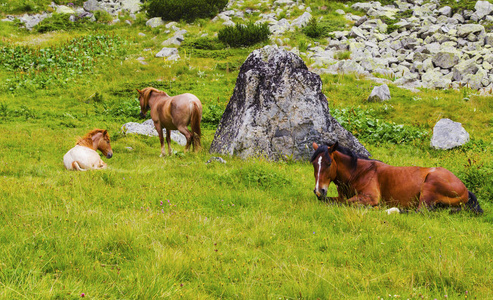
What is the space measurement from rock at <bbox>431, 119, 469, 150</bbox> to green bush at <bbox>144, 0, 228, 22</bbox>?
98.1 feet

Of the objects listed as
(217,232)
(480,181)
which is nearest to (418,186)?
(480,181)

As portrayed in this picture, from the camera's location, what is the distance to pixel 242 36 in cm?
3022

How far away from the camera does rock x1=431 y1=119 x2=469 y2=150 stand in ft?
43.0

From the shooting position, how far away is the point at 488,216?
6.56 m

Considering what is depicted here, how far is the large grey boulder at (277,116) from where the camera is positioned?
11891 mm

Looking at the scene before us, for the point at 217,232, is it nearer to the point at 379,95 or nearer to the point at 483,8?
the point at 379,95

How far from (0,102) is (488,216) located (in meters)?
20.2

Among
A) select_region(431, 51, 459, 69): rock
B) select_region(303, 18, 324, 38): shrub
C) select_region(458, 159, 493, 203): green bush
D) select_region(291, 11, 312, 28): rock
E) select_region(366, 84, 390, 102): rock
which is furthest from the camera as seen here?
select_region(291, 11, 312, 28): rock

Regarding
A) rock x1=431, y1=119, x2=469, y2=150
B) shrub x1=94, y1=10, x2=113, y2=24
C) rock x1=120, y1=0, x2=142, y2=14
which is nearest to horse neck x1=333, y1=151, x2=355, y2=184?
rock x1=431, y1=119, x2=469, y2=150

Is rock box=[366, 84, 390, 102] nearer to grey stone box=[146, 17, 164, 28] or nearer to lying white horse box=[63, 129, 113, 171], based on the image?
lying white horse box=[63, 129, 113, 171]

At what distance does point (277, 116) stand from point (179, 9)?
29646mm

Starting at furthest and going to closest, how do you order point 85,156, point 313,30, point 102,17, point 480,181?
point 102,17
point 313,30
point 85,156
point 480,181

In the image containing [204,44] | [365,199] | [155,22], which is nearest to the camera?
[365,199]

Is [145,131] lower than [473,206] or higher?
lower
